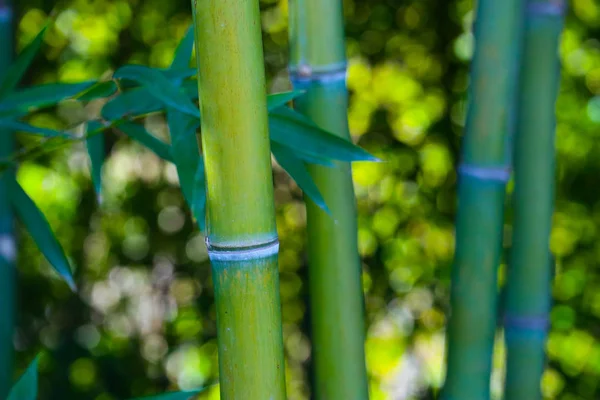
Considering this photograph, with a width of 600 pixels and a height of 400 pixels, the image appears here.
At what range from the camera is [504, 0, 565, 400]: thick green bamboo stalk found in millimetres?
1067

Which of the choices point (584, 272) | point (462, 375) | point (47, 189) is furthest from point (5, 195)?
point (584, 272)

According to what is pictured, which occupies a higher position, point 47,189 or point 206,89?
point 206,89

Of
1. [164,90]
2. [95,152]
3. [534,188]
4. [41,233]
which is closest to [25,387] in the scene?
[41,233]

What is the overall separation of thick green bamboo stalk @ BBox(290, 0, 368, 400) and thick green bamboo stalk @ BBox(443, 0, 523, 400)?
193 millimetres

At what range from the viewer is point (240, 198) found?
0.63 metres

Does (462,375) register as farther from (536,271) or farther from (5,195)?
(5,195)

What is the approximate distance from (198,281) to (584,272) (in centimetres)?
87

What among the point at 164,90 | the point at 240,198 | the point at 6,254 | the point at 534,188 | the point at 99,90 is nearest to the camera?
the point at 240,198

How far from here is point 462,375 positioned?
3.27 ft

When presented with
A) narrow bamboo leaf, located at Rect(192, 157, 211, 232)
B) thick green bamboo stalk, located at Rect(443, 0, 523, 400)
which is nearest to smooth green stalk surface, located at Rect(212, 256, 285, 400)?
narrow bamboo leaf, located at Rect(192, 157, 211, 232)

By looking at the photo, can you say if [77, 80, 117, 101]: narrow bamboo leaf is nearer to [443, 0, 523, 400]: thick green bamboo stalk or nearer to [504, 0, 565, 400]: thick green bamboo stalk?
[443, 0, 523, 400]: thick green bamboo stalk

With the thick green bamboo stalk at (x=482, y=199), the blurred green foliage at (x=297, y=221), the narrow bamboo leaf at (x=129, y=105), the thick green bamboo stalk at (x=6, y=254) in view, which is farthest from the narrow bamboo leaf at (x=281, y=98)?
the blurred green foliage at (x=297, y=221)

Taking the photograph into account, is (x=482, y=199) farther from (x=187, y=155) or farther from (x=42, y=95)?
(x=42, y=95)

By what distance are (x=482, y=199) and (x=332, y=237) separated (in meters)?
0.24
